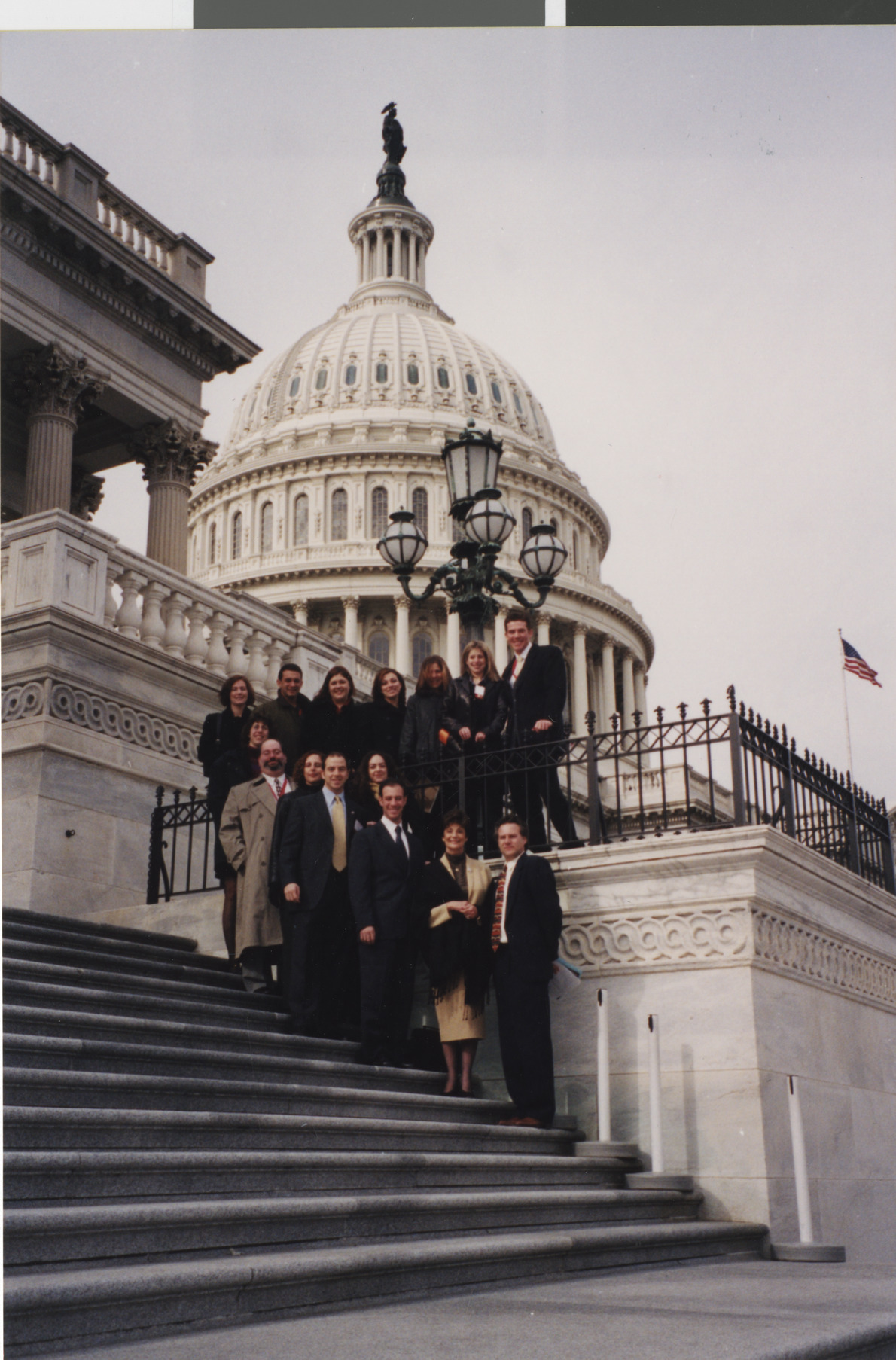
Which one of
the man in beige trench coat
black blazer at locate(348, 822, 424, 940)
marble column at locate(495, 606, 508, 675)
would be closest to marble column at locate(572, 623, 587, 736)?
marble column at locate(495, 606, 508, 675)

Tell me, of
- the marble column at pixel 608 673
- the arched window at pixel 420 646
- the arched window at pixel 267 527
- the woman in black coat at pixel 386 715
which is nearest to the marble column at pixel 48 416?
the woman in black coat at pixel 386 715

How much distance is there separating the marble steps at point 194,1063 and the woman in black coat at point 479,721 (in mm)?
2420

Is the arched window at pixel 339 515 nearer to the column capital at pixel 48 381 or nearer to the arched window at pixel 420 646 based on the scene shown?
the arched window at pixel 420 646

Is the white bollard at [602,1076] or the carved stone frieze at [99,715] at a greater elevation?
the carved stone frieze at [99,715]

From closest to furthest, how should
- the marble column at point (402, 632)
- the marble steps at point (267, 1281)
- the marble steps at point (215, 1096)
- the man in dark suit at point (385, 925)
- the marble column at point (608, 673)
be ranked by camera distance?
the marble steps at point (267, 1281)
the marble steps at point (215, 1096)
the man in dark suit at point (385, 925)
the marble column at point (402, 632)
the marble column at point (608, 673)

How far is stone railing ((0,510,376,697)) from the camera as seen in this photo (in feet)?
41.0

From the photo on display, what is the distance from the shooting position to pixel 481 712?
9.67 m

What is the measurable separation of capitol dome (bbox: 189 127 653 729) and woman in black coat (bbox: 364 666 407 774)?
171 feet

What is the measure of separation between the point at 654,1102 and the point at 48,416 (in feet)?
46.3

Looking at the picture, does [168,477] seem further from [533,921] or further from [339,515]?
[339,515]

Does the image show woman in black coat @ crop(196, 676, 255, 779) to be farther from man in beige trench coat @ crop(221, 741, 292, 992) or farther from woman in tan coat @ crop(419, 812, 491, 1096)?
woman in tan coat @ crop(419, 812, 491, 1096)

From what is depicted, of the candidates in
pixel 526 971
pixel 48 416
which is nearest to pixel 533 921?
pixel 526 971

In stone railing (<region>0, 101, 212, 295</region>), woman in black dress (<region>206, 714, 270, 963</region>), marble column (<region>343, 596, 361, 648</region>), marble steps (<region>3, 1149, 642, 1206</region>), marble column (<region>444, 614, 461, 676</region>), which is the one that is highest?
marble column (<region>343, 596, 361, 648</region>)

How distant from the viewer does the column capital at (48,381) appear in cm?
1869
